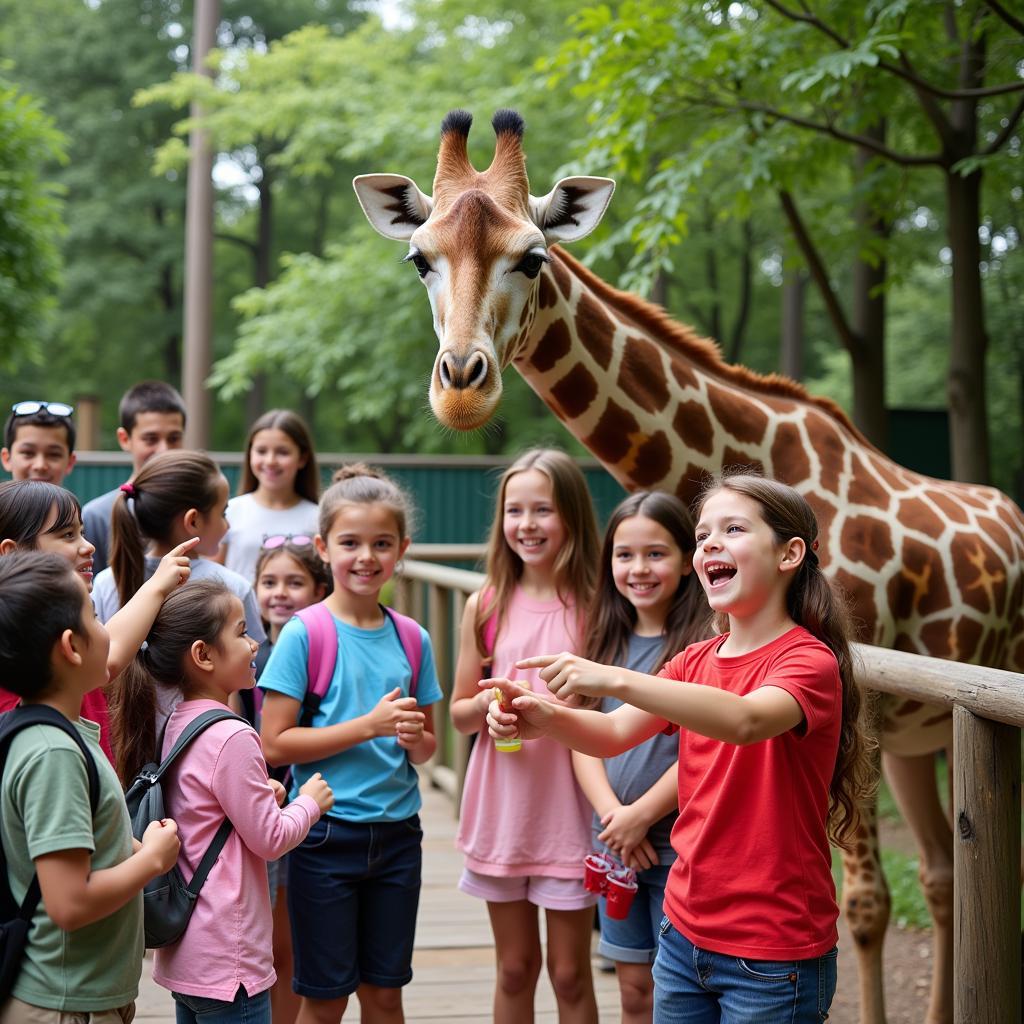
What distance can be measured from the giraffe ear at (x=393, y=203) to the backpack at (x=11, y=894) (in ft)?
6.00

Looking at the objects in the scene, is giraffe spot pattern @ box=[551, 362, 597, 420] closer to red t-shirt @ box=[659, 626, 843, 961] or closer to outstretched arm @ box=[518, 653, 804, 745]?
red t-shirt @ box=[659, 626, 843, 961]

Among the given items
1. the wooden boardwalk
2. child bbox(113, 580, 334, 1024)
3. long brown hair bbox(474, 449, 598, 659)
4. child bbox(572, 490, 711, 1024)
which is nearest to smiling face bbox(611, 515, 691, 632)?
child bbox(572, 490, 711, 1024)

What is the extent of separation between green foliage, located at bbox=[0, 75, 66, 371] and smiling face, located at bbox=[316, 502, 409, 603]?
7524mm

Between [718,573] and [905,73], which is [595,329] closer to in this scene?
[718,573]

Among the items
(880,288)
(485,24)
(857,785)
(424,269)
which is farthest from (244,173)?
(857,785)

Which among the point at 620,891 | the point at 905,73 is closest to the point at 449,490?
the point at 905,73

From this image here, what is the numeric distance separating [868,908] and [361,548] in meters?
2.08

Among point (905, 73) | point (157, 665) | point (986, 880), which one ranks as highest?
point (905, 73)

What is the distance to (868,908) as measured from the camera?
373 centimetres

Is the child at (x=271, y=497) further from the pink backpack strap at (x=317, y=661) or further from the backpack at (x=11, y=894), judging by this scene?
the backpack at (x=11, y=894)

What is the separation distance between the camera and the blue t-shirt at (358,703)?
9.36 feet

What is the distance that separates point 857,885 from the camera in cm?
375

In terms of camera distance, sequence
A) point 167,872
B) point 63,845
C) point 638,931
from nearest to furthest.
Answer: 1. point 63,845
2. point 167,872
3. point 638,931

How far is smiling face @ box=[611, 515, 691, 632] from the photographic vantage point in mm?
2883
